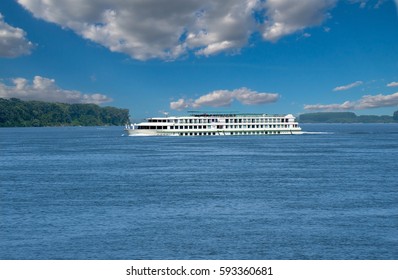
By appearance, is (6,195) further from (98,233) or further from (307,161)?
(307,161)

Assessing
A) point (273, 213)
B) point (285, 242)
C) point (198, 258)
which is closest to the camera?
point (198, 258)

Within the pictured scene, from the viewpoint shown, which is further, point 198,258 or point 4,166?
point 4,166

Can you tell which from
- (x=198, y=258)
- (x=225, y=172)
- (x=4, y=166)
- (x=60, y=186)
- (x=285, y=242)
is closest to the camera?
(x=198, y=258)

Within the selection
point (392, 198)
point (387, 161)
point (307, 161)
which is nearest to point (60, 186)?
point (392, 198)

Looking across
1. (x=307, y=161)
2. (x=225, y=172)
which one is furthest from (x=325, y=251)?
(x=307, y=161)

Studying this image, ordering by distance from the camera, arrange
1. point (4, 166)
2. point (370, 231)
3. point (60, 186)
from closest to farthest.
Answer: point (370, 231)
point (60, 186)
point (4, 166)

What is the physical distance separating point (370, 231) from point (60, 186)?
45.3m

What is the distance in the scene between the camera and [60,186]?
7200cm
